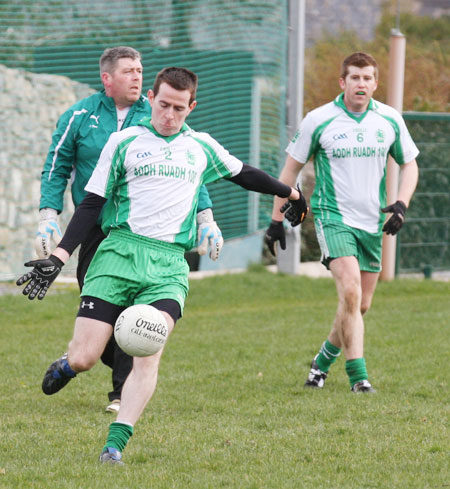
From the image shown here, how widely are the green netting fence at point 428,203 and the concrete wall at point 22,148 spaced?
4680mm

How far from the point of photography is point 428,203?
48.7 ft

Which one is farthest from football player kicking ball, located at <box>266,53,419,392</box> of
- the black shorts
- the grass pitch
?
the black shorts

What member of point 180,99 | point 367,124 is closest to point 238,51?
point 367,124

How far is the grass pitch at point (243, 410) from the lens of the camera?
541cm

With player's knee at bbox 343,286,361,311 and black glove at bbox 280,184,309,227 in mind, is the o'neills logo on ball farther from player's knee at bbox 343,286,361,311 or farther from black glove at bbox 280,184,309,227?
player's knee at bbox 343,286,361,311

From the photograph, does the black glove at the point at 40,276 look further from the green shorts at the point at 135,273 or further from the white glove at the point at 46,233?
the white glove at the point at 46,233

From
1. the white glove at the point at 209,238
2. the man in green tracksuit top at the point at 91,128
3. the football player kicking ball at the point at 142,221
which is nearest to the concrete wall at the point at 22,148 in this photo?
the man in green tracksuit top at the point at 91,128

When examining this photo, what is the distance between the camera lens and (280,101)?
14547 mm

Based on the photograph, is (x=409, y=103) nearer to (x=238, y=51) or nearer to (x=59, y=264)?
(x=238, y=51)

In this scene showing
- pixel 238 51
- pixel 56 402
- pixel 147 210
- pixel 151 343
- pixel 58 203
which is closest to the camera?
pixel 151 343

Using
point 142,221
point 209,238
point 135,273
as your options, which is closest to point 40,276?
point 135,273

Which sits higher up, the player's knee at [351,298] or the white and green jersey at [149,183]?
the white and green jersey at [149,183]

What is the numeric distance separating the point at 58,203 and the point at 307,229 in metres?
8.60

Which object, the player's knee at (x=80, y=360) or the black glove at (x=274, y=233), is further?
the black glove at (x=274, y=233)
